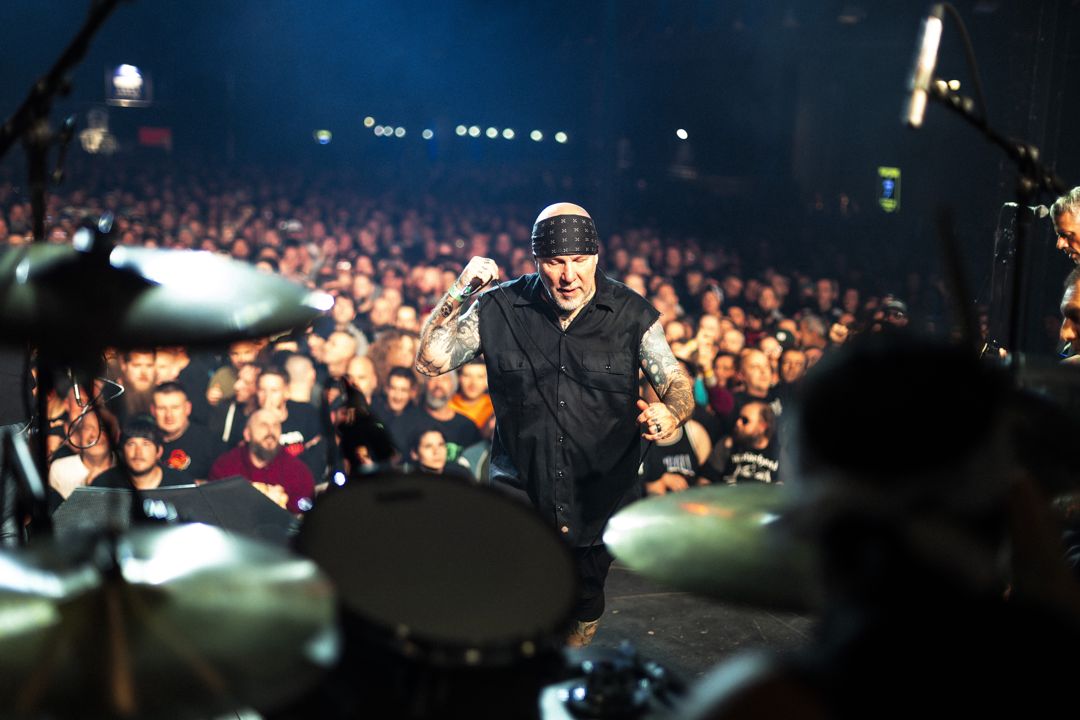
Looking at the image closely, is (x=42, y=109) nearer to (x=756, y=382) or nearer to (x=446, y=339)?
(x=446, y=339)

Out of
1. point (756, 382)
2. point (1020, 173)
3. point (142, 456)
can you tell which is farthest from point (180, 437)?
point (1020, 173)

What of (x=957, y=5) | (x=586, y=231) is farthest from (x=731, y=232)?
(x=586, y=231)

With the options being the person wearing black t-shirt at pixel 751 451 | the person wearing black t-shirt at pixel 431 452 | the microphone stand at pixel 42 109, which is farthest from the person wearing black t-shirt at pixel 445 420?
the microphone stand at pixel 42 109

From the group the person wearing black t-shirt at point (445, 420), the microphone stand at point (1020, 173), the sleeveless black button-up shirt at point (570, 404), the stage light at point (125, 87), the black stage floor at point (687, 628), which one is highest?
the stage light at point (125, 87)

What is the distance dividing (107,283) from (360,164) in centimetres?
2768

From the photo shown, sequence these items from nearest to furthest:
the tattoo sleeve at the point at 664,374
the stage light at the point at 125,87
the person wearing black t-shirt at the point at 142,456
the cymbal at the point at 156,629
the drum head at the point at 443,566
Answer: the cymbal at the point at 156,629 < the drum head at the point at 443,566 < the tattoo sleeve at the point at 664,374 < the person wearing black t-shirt at the point at 142,456 < the stage light at the point at 125,87

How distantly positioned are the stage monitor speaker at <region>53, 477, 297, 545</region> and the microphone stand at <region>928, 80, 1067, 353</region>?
7.27 ft

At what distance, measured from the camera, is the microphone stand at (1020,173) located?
7.29 feet

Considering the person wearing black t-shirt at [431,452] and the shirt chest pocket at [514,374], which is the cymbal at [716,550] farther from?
the person wearing black t-shirt at [431,452]

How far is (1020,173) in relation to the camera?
7.72 ft

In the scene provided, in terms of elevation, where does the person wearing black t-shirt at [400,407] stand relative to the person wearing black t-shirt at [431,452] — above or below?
above

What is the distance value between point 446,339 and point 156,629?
99.3 inches

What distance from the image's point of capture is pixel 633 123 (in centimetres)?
2066

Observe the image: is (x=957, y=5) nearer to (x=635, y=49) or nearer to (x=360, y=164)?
(x=635, y=49)
